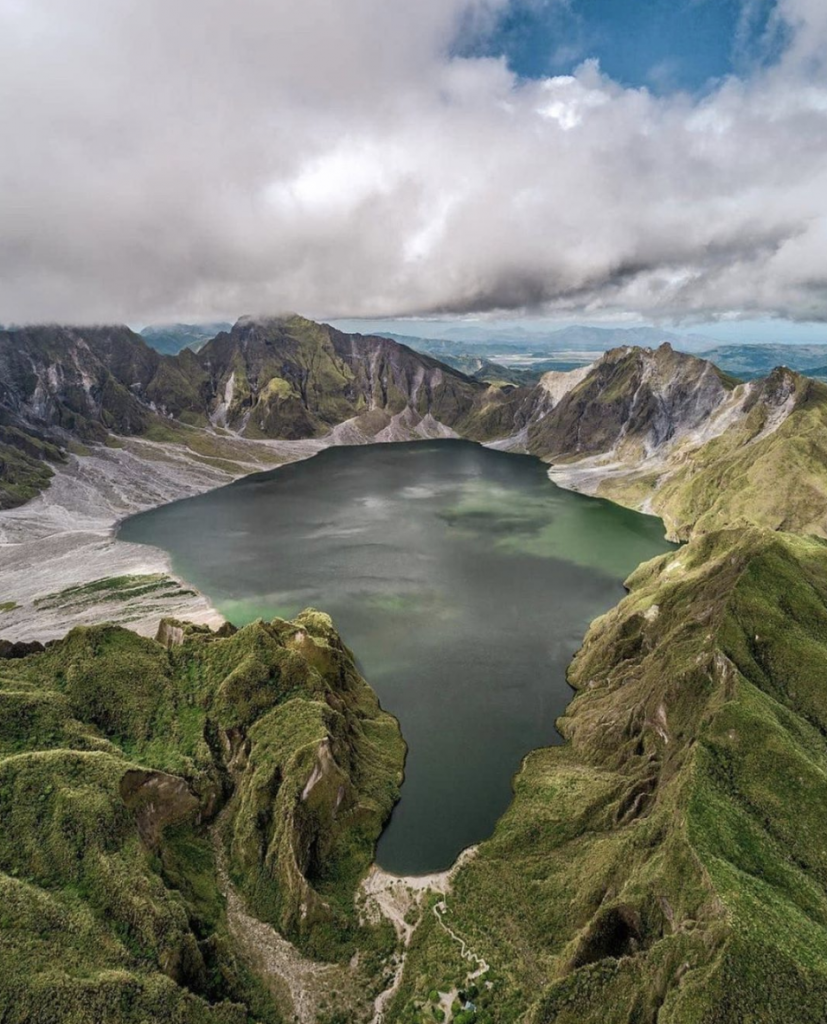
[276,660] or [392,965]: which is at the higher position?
[276,660]

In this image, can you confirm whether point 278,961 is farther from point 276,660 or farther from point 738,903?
point 738,903

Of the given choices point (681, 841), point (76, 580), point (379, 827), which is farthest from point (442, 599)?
point (76, 580)

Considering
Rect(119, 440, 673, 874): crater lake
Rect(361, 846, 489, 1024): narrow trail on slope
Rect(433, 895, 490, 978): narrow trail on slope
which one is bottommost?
Rect(361, 846, 489, 1024): narrow trail on slope

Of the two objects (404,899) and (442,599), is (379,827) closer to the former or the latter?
(404,899)

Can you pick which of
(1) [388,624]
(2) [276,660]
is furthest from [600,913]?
(1) [388,624]

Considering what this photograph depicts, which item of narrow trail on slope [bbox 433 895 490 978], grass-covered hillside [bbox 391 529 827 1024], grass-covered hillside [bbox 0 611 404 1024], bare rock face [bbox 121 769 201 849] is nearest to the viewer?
grass-covered hillside [bbox 391 529 827 1024]

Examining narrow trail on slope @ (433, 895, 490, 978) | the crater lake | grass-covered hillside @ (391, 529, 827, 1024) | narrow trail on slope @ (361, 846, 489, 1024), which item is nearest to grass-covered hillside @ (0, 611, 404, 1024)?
narrow trail on slope @ (361, 846, 489, 1024)

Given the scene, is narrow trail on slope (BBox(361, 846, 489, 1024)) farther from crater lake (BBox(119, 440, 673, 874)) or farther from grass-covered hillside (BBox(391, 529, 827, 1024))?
crater lake (BBox(119, 440, 673, 874))
